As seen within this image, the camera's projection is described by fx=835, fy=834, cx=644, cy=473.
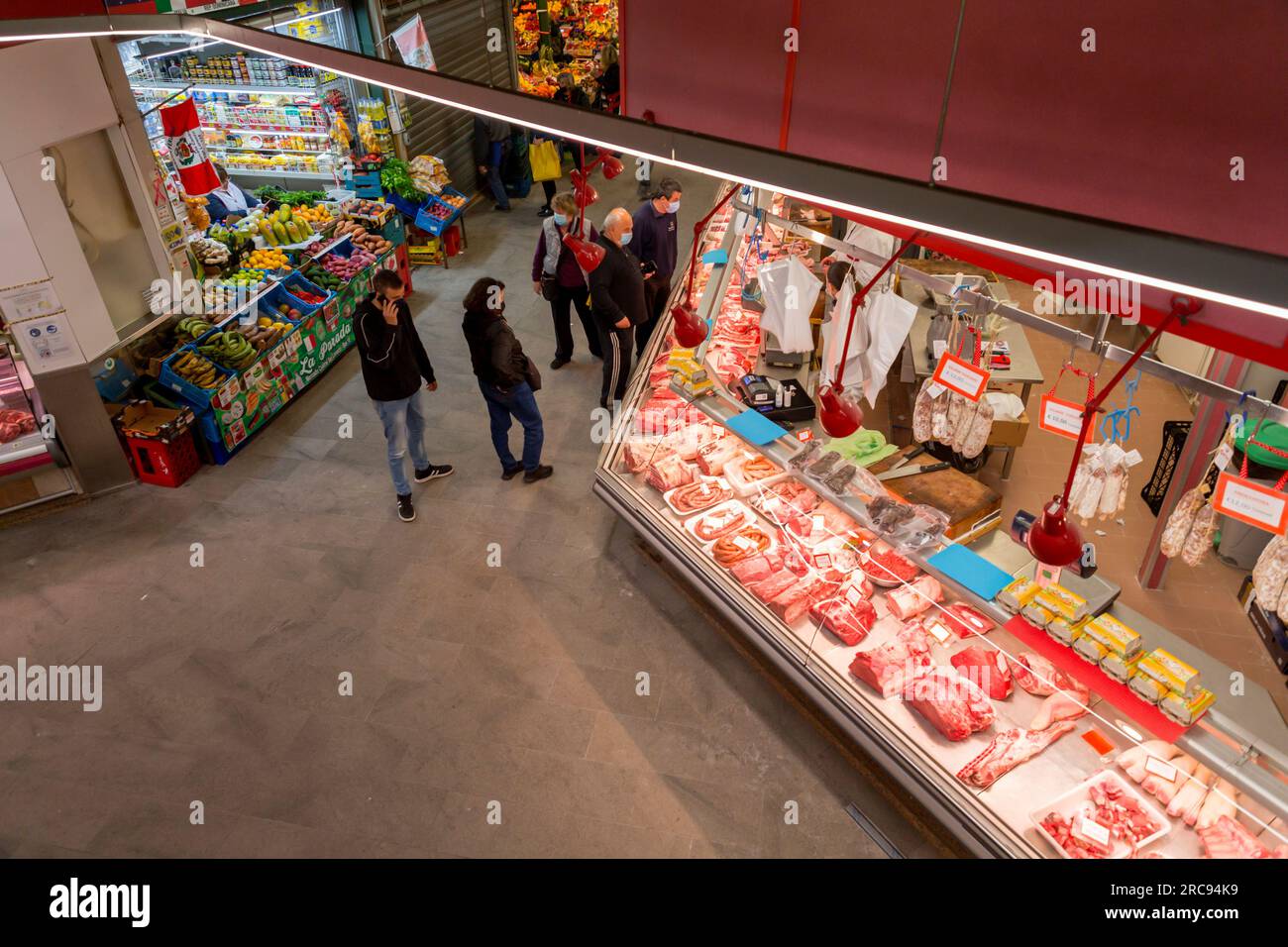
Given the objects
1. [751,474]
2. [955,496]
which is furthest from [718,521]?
[955,496]

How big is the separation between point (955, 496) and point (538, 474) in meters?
3.44

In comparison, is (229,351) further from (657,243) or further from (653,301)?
(657,243)

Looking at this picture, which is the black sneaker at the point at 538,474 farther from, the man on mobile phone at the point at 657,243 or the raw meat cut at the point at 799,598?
the raw meat cut at the point at 799,598

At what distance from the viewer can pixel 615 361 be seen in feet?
25.1

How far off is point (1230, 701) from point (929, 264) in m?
6.18

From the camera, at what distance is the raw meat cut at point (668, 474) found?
19.1 feet

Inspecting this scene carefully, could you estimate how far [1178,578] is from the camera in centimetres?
612

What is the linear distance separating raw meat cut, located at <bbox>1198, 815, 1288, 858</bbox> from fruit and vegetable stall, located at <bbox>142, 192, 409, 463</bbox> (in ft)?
24.2

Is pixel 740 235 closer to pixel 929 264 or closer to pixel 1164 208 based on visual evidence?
pixel 929 264

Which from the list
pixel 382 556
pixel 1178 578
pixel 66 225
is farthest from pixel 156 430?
pixel 1178 578

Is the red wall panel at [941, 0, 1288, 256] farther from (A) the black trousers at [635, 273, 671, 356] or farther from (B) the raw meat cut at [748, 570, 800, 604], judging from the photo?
(A) the black trousers at [635, 273, 671, 356]

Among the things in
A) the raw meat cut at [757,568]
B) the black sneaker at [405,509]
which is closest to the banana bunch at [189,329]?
the black sneaker at [405,509]

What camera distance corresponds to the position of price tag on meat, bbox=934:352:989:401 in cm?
404

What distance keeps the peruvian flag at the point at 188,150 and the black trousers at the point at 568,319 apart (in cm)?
364
